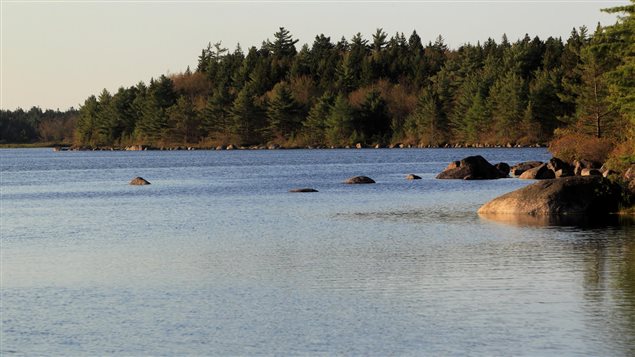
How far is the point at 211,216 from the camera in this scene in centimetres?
4591

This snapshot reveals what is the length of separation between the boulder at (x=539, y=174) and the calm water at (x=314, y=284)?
19859mm

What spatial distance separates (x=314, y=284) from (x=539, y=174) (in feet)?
147

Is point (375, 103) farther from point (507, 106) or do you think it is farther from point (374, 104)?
point (507, 106)

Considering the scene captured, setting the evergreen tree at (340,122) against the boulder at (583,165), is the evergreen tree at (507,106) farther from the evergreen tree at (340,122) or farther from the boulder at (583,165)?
the boulder at (583,165)

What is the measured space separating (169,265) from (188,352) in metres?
10.9

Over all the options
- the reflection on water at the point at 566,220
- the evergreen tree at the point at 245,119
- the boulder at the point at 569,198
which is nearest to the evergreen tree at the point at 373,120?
the evergreen tree at the point at 245,119

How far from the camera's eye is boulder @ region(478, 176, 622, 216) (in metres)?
39.4

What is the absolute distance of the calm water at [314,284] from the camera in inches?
722

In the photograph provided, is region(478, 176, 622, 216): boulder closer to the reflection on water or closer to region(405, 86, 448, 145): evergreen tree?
the reflection on water

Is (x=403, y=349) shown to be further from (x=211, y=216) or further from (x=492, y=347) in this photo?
(x=211, y=216)

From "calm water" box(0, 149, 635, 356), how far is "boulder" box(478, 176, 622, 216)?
1760mm

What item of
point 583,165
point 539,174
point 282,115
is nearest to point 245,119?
point 282,115

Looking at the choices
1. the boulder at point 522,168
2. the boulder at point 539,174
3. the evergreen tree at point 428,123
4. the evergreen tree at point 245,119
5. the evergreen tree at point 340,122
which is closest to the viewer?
the boulder at point 539,174

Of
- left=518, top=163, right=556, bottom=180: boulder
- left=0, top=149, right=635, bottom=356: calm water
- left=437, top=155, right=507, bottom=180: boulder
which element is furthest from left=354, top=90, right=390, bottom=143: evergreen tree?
left=0, top=149, right=635, bottom=356: calm water
